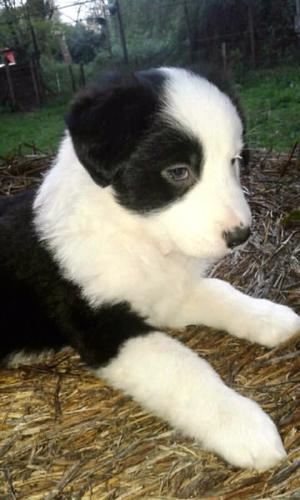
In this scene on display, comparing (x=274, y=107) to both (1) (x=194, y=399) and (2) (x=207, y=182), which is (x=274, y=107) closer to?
(2) (x=207, y=182)

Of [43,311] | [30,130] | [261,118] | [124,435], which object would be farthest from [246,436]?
[30,130]

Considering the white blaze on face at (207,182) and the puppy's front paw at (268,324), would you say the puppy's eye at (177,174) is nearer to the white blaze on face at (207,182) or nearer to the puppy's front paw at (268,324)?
the white blaze on face at (207,182)

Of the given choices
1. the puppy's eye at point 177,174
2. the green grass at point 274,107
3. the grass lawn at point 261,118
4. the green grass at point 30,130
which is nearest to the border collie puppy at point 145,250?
the puppy's eye at point 177,174

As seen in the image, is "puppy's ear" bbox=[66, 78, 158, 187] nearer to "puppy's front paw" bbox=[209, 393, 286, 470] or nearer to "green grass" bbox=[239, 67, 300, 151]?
"puppy's front paw" bbox=[209, 393, 286, 470]

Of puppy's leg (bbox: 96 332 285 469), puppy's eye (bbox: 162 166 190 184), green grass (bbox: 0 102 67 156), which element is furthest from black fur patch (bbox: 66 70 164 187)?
green grass (bbox: 0 102 67 156)

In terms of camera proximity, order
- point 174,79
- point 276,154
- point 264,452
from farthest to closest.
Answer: point 276,154, point 174,79, point 264,452

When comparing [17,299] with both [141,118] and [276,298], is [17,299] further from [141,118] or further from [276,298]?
[276,298]

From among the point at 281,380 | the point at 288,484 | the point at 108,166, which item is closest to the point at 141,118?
the point at 108,166
